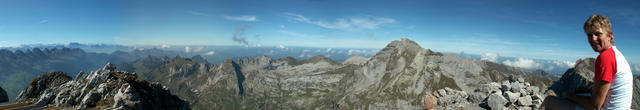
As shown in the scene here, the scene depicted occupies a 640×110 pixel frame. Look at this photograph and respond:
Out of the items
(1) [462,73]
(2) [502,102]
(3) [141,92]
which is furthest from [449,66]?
(3) [141,92]

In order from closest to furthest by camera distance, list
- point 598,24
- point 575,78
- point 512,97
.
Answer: point 598,24 < point 512,97 < point 575,78

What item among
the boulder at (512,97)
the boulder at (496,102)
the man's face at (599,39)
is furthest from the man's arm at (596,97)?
the boulder at (512,97)

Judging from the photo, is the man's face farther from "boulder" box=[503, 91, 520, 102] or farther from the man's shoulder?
"boulder" box=[503, 91, 520, 102]

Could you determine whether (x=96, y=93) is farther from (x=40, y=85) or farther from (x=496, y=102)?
(x=496, y=102)

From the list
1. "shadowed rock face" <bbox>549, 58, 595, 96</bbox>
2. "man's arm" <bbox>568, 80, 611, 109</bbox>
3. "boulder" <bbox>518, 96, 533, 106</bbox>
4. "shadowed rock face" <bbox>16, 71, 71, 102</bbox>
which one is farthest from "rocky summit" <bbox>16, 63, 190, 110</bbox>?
"shadowed rock face" <bbox>549, 58, 595, 96</bbox>

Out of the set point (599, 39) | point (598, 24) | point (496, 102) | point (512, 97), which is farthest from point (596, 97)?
point (512, 97)

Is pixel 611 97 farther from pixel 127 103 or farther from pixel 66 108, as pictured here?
pixel 66 108

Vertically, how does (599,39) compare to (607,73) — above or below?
above
